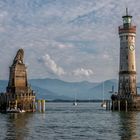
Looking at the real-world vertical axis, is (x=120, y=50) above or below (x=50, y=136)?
above

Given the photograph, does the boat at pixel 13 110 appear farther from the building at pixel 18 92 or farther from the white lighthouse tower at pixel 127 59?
the white lighthouse tower at pixel 127 59

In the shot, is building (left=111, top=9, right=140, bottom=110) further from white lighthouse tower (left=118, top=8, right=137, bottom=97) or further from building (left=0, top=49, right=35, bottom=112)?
building (left=0, top=49, right=35, bottom=112)

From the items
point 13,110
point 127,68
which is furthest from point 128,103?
point 13,110

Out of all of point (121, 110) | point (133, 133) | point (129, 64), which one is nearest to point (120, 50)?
point (129, 64)

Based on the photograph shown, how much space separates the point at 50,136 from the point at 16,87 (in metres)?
80.0

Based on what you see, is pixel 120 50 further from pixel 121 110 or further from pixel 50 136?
pixel 50 136

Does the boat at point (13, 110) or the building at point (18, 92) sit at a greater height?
the building at point (18, 92)

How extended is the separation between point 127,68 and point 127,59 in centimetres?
310

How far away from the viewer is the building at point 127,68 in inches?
6058

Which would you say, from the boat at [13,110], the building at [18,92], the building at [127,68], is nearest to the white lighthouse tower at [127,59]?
the building at [127,68]

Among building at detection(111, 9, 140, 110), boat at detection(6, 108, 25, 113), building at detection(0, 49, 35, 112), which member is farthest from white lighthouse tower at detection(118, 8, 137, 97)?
boat at detection(6, 108, 25, 113)

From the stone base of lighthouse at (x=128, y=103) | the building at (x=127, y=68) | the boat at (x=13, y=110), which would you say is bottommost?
the boat at (x=13, y=110)

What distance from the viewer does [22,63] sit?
152125 millimetres

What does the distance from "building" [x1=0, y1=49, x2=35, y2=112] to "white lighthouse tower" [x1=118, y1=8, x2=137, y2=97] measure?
31898 millimetres
